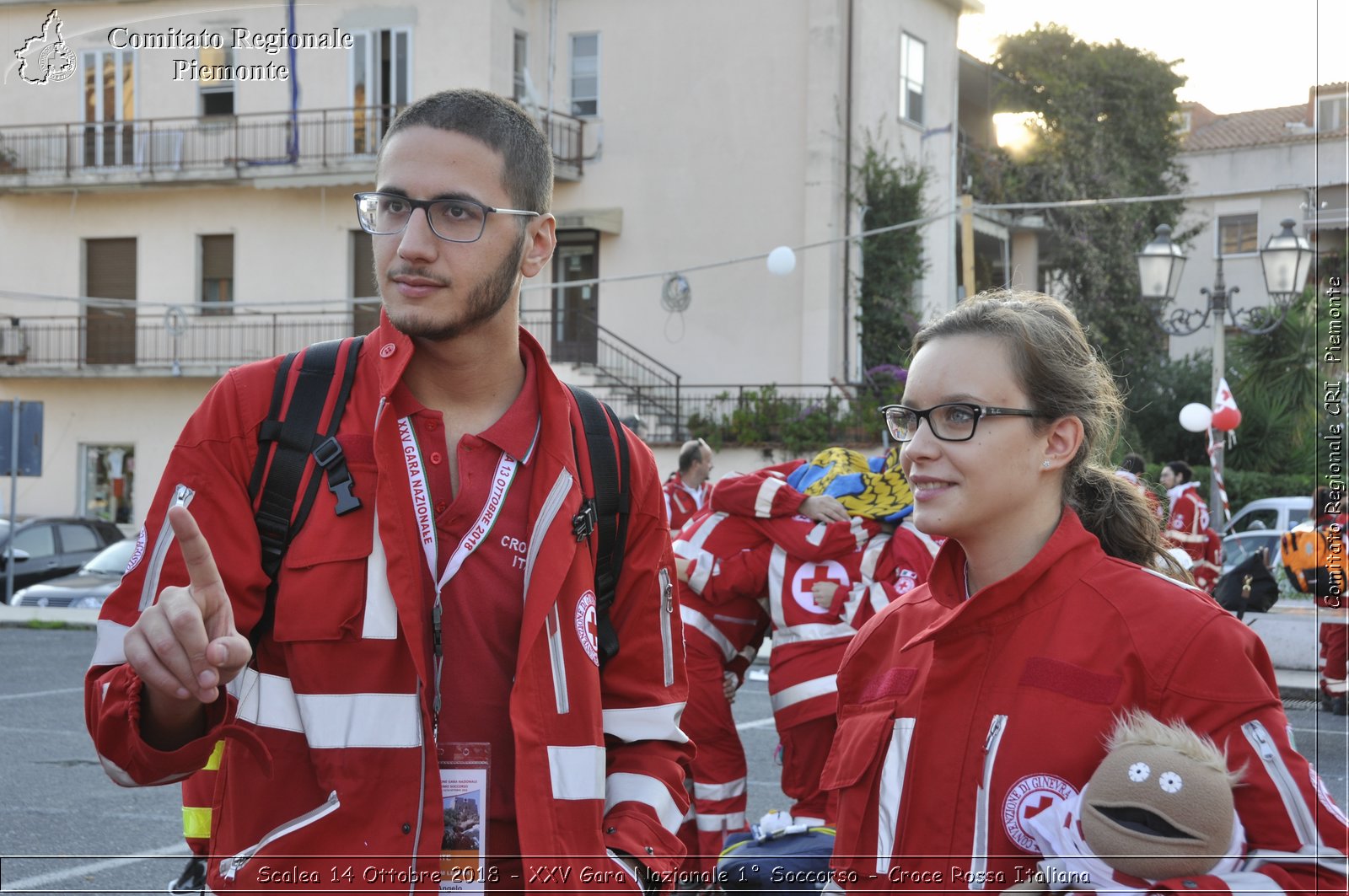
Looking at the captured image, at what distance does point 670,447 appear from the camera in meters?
25.3

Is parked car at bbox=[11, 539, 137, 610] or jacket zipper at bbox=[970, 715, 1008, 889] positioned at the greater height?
jacket zipper at bbox=[970, 715, 1008, 889]

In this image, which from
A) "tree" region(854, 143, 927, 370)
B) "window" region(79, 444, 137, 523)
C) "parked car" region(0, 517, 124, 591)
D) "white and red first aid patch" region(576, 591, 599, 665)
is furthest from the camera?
"window" region(79, 444, 137, 523)

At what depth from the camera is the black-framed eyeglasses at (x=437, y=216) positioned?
8.93ft

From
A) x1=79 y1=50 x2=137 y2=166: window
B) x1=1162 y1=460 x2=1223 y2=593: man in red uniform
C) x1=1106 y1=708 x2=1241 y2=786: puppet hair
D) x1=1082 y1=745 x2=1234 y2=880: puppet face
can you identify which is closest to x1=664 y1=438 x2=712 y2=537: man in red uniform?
x1=1162 y1=460 x2=1223 y2=593: man in red uniform

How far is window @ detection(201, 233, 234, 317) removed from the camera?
28062 mm

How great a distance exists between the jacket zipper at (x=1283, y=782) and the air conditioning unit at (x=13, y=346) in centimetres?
2846

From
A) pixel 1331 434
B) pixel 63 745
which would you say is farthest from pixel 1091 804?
pixel 63 745

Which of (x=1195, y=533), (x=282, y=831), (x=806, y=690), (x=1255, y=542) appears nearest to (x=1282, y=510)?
(x=1255, y=542)

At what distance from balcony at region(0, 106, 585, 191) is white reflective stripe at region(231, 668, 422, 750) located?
24149 mm

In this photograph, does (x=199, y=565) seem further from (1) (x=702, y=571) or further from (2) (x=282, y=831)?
(1) (x=702, y=571)

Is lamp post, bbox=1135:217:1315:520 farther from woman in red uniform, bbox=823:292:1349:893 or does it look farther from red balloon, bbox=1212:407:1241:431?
woman in red uniform, bbox=823:292:1349:893

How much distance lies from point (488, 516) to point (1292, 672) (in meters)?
14.9

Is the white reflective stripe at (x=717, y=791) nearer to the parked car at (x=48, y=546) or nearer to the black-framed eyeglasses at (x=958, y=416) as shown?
the black-framed eyeglasses at (x=958, y=416)

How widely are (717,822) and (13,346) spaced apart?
24906mm
